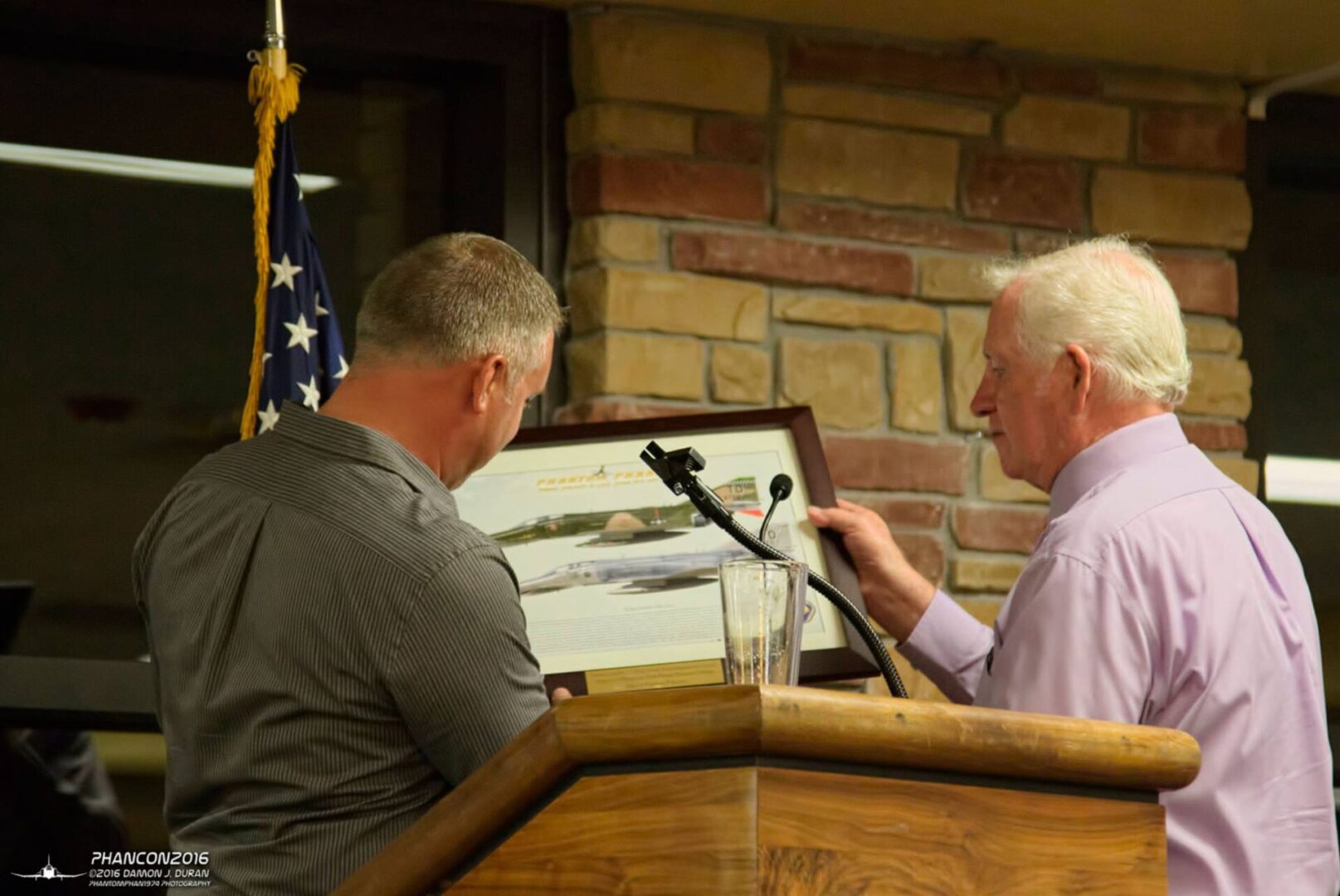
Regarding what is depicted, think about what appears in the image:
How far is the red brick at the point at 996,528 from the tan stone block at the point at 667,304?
1.70 ft

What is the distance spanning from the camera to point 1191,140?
371 cm

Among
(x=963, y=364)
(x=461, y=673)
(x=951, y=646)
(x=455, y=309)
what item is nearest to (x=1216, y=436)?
(x=963, y=364)

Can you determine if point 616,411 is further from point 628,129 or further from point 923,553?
point 923,553

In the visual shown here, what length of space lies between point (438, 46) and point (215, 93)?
0.42 meters

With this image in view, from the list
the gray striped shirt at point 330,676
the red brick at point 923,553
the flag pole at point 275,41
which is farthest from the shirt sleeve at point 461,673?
the red brick at point 923,553

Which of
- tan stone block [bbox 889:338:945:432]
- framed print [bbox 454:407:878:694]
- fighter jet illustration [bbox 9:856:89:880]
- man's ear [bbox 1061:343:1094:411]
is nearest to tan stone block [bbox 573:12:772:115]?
tan stone block [bbox 889:338:945:432]

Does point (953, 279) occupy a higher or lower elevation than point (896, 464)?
higher

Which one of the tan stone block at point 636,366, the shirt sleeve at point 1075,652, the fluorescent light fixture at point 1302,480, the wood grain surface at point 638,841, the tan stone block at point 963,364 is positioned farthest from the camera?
the fluorescent light fixture at point 1302,480

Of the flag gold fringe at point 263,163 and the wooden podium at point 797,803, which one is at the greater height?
the flag gold fringe at point 263,163

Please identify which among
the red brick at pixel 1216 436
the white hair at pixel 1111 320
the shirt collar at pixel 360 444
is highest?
the white hair at pixel 1111 320

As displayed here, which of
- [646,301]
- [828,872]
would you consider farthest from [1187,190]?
[828,872]

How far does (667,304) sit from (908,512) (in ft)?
1.93

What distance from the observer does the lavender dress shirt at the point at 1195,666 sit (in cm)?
199

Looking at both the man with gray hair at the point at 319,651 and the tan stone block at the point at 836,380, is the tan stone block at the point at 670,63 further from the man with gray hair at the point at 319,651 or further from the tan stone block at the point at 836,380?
the man with gray hair at the point at 319,651
